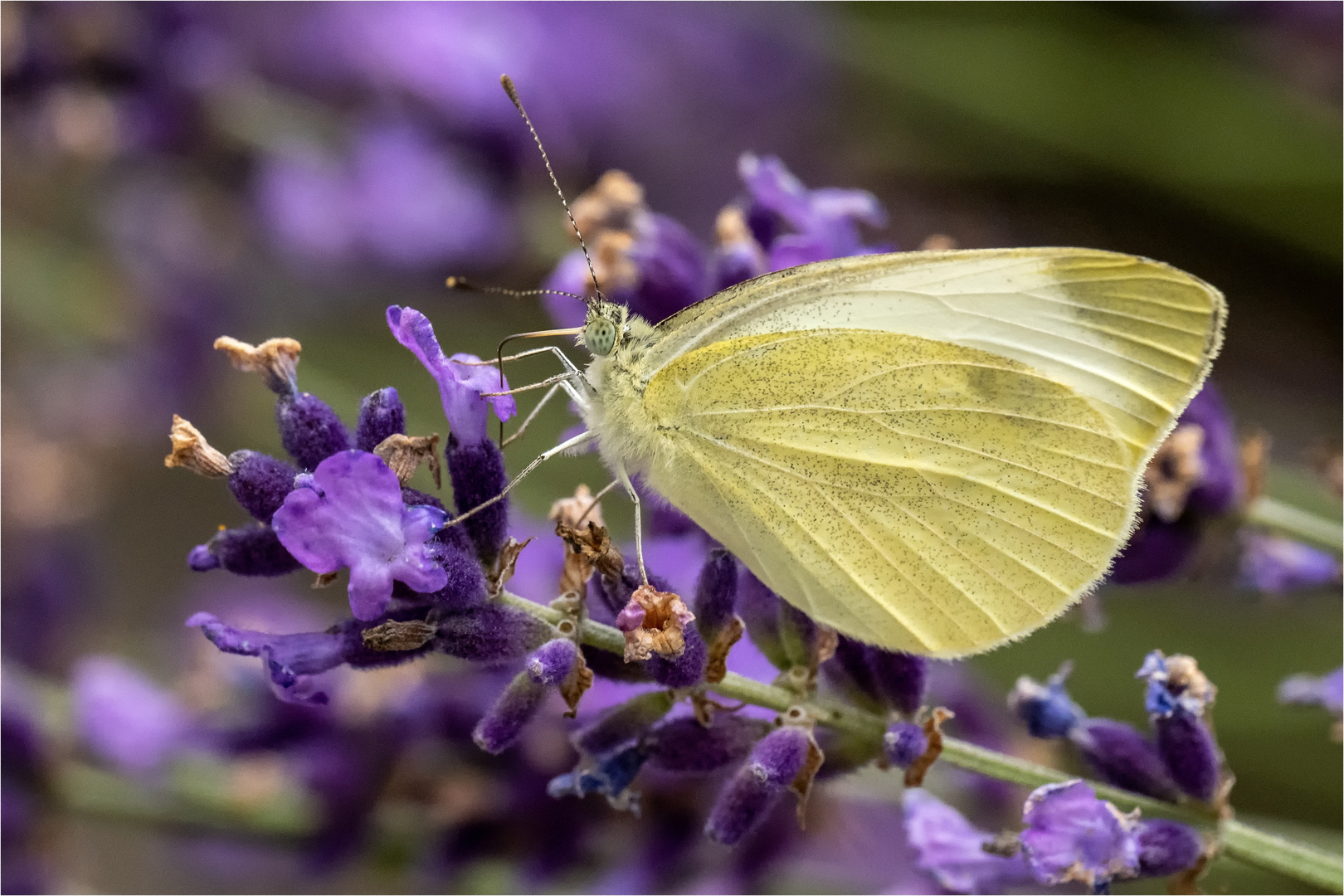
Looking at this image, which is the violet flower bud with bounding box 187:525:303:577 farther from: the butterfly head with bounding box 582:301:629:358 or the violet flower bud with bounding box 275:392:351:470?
Answer: the butterfly head with bounding box 582:301:629:358

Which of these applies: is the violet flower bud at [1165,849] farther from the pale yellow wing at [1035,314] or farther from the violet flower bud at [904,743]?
the pale yellow wing at [1035,314]

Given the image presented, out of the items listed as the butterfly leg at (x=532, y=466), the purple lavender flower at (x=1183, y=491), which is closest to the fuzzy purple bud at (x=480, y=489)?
the butterfly leg at (x=532, y=466)

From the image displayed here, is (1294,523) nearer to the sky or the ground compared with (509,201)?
nearer to the ground

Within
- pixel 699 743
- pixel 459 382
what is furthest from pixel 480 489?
pixel 699 743

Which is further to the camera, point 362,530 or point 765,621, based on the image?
point 765,621

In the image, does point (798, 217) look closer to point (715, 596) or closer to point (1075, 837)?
point (715, 596)

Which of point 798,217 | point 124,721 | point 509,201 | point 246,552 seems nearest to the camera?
point 246,552

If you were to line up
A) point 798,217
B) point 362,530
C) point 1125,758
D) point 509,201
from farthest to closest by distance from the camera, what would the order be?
point 509,201 → point 798,217 → point 1125,758 → point 362,530
